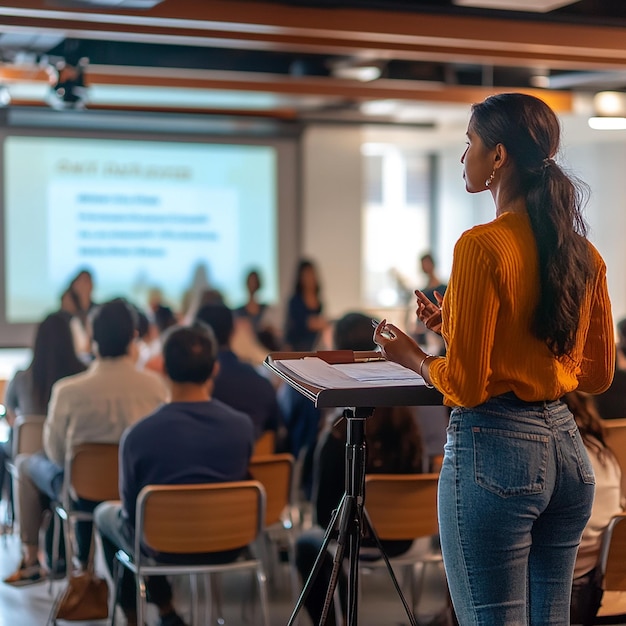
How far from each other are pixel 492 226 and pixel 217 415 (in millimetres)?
1677

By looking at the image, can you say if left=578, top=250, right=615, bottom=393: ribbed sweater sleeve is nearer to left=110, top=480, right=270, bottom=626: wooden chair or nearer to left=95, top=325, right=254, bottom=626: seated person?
left=110, top=480, right=270, bottom=626: wooden chair

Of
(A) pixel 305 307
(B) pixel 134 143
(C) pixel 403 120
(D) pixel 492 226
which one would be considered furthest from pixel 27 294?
Result: (D) pixel 492 226

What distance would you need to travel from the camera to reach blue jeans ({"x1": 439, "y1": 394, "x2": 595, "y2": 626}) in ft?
5.57

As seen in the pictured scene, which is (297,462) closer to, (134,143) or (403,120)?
(134,143)

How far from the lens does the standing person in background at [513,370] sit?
169cm

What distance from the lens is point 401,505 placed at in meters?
3.21

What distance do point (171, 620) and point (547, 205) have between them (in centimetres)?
228

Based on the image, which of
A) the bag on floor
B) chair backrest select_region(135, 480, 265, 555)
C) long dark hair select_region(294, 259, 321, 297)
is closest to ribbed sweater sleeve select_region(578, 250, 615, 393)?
chair backrest select_region(135, 480, 265, 555)

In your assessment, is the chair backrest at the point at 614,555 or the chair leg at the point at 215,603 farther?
the chair leg at the point at 215,603

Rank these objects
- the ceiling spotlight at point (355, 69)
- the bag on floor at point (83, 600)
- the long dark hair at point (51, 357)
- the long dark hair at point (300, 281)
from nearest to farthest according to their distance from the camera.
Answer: the bag on floor at point (83, 600) < the long dark hair at point (51, 357) < the ceiling spotlight at point (355, 69) < the long dark hair at point (300, 281)

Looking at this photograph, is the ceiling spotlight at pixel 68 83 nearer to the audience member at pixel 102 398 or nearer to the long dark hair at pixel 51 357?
the long dark hair at pixel 51 357

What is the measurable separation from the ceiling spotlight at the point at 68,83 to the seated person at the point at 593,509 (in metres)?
4.77

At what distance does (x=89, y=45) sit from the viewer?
23.7 feet

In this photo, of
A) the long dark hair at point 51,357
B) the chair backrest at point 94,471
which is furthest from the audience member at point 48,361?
the chair backrest at point 94,471
